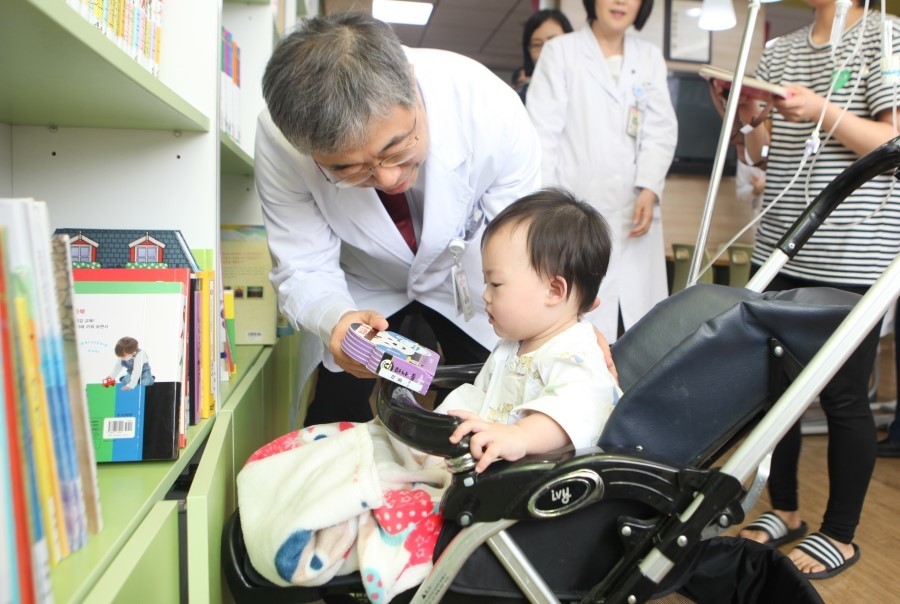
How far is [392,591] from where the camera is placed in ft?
2.56

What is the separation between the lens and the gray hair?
94cm

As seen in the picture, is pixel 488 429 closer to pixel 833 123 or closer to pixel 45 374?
pixel 45 374

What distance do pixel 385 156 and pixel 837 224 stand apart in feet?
3.43

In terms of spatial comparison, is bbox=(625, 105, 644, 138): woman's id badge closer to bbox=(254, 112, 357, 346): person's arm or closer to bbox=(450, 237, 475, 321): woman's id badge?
bbox=(450, 237, 475, 321): woman's id badge

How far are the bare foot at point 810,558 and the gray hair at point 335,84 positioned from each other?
121cm

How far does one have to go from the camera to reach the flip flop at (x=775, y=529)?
1.57 m

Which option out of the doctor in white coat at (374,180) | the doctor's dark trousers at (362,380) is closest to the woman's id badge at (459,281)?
the doctor in white coat at (374,180)

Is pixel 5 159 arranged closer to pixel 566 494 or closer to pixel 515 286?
pixel 515 286

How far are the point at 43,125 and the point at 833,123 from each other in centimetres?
144

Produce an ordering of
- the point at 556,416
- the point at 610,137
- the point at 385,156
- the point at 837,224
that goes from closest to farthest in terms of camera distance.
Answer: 1. the point at 556,416
2. the point at 385,156
3. the point at 837,224
4. the point at 610,137

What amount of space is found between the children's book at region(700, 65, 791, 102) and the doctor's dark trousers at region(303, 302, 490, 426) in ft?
2.33

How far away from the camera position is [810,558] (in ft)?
Answer: 4.73

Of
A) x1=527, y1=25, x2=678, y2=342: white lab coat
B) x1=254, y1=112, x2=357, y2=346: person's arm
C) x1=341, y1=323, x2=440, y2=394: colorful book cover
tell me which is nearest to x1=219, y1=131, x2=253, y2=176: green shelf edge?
x1=254, y1=112, x2=357, y2=346: person's arm

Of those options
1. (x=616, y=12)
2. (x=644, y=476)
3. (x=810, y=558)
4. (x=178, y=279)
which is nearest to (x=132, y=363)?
(x=178, y=279)
